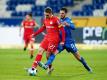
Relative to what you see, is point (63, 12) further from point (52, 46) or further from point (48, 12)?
point (52, 46)

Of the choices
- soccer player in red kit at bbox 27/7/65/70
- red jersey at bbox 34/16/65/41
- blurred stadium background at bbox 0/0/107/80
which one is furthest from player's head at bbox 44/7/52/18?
blurred stadium background at bbox 0/0/107/80

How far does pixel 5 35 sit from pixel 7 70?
18630 millimetres

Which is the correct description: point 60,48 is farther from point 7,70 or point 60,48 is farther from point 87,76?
point 7,70

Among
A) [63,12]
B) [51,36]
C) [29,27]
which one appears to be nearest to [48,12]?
[63,12]

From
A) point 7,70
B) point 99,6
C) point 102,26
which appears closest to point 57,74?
point 7,70

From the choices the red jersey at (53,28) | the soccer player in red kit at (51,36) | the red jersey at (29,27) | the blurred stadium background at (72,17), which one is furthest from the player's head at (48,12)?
the blurred stadium background at (72,17)

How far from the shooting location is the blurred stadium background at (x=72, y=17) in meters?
35.9

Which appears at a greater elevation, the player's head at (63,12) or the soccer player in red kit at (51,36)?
the player's head at (63,12)

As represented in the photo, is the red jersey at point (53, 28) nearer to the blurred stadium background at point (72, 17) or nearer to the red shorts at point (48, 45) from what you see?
the red shorts at point (48, 45)

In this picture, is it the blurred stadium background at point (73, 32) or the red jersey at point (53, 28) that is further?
the blurred stadium background at point (73, 32)

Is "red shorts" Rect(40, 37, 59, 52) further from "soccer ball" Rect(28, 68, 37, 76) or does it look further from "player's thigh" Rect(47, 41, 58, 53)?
"soccer ball" Rect(28, 68, 37, 76)

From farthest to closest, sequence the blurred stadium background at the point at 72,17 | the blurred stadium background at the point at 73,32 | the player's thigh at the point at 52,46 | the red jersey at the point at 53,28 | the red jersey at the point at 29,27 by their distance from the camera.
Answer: the blurred stadium background at the point at 72,17
the red jersey at the point at 29,27
the blurred stadium background at the point at 73,32
the red jersey at the point at 53,28
the player's thigh at the point at 52,46

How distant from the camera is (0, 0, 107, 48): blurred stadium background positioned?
3588 cm

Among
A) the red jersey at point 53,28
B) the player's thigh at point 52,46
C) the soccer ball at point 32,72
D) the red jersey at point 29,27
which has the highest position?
the red jersey at point 53,28
